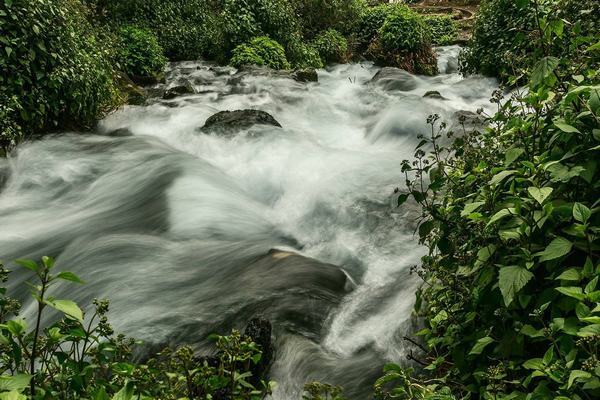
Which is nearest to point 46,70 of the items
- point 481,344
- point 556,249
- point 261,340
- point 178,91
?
point 178,91

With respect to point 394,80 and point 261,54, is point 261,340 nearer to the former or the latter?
point 394,80

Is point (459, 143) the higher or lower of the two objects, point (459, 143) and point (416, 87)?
the higher

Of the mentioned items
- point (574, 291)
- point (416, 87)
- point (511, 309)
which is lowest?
point (416, 87)

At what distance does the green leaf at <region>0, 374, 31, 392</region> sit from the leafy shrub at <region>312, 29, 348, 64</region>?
45.3 feet

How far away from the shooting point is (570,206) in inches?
80.7

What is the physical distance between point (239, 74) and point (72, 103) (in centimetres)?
468

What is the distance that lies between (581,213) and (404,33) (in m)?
12.3

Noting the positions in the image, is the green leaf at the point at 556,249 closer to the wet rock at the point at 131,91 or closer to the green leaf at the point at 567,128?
the green leaf at the point at 567,128

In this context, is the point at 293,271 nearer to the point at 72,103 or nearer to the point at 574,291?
the point at 574,291

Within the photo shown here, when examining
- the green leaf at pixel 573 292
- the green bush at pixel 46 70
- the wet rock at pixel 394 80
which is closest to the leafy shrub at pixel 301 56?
the wet rock at pixel 394 80

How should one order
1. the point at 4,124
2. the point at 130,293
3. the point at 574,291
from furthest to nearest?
1. the point at 4,124
2. the point at 130,293
3. the point at 574,291

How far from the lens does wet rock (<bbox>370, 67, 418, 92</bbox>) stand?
11266 millimetres

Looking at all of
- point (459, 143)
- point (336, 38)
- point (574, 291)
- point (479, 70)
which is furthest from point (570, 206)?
point (336, 38)

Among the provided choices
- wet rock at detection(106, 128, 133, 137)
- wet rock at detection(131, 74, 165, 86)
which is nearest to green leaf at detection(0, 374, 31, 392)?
wet rock at detection(106, 128, 133, 137)
